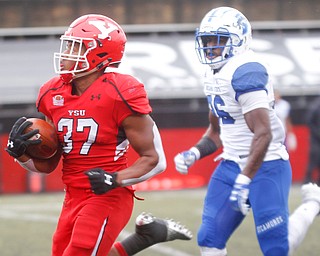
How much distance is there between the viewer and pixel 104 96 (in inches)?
167

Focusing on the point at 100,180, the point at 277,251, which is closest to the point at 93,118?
the point at 100,180

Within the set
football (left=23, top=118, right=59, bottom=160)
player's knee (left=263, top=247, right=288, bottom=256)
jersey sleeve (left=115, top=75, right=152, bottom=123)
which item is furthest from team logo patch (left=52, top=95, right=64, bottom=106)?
player's knee (left=263, top=247, right=288, bottom=256)

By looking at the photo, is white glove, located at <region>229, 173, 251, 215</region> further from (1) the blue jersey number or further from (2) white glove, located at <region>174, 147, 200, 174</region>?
(2) white glove, located at <region>174, 147, 200, 174</region>

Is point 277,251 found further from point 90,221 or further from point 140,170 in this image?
point 90,221

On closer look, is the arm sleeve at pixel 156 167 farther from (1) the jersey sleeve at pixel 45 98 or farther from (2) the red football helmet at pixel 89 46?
(1) the jersey sleeve at pixel 45 98

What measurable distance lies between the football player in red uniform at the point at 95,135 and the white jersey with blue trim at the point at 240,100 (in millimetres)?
542

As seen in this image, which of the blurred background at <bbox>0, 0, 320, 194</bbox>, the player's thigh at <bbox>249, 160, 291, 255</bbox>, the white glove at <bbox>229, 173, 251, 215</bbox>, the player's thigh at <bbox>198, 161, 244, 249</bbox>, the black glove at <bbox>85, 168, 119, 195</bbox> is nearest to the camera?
the black glove at <bbox>85, 168, 119, 195</bbox>

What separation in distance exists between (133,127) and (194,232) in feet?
11.4

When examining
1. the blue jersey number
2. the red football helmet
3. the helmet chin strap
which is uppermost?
the red football helmet

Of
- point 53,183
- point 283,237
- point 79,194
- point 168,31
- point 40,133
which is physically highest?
point 40,133

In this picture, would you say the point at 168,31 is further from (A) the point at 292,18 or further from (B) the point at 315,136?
(B) the point at 315,136

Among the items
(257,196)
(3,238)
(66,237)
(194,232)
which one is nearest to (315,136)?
(194,232)

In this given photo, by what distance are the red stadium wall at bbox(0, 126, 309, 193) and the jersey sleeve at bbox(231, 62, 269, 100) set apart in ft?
23.4

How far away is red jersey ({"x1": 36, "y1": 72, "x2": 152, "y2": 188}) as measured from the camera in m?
4.24
